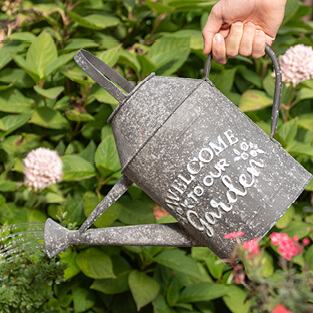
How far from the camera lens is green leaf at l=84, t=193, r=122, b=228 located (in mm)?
1503

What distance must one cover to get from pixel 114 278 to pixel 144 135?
0.76 metres

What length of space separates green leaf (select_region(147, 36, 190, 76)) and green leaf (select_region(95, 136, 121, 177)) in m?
0.34

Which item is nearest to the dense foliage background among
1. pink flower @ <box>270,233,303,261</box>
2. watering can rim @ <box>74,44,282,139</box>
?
watering can rim @ <box>74,44,282,139</box>

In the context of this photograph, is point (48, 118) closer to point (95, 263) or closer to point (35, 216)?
point (35, 216)

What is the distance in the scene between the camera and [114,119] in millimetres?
1050

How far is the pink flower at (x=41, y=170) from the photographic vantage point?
1506 millimetres

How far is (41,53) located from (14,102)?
0.65ft

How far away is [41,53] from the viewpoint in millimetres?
1772

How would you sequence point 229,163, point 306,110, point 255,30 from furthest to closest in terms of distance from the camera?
1. point 306,110
2. point 255,30
3. point 229,163

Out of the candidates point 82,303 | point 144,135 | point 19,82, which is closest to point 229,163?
point 144,135

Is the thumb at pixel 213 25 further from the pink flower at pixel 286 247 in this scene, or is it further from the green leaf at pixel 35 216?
the green leaf at pixel 35 216

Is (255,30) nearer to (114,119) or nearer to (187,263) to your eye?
(114,119)

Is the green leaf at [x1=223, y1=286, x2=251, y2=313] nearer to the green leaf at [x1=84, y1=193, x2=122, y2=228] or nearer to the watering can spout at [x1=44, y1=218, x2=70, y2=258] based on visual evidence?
the green leaf at [x1=84, y1=193, x2=122, y2=228]

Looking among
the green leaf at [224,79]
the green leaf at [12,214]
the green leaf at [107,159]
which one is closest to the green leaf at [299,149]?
the green leaf at [224,79]
